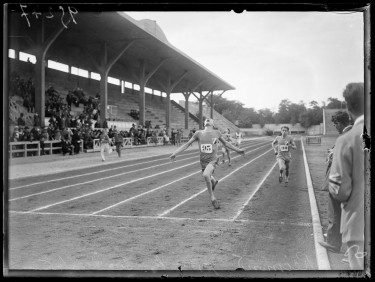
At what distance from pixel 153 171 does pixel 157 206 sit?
18.4ft

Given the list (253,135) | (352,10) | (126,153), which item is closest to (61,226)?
(253,135)

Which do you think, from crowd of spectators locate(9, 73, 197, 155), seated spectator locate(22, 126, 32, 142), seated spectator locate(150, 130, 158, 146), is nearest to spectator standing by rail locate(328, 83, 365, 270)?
seated spectator locate(22, 126, 32, 142)

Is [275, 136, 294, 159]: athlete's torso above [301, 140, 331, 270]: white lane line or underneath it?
above

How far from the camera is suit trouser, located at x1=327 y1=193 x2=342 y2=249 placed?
304 cm

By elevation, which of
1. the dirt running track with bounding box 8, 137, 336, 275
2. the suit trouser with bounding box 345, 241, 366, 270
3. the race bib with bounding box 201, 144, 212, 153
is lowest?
the dirt running track with bounding box 8, 137, 336, 275

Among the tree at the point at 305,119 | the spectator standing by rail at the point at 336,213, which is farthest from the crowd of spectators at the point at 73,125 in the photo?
the spectator standing by rail at the point at 336,213

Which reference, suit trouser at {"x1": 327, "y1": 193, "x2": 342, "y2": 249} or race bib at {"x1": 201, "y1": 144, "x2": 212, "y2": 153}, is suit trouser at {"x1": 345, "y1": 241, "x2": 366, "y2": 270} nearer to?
suit trouser at {"x1": 327, "y1": 193, "x2": 342, "y2": 249}

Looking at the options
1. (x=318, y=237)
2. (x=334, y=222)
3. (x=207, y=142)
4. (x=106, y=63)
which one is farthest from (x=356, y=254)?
(x=106, y=63)

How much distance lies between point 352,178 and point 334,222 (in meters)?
0.58

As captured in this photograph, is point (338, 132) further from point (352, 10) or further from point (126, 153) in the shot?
point (126, 153)

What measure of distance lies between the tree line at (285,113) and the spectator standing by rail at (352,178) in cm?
22

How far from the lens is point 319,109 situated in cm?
374

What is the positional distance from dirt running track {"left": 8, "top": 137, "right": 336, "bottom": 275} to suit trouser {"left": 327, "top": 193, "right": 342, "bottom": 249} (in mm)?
318

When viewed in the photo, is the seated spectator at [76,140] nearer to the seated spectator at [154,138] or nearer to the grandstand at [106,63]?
the grandstand at [106,63]
